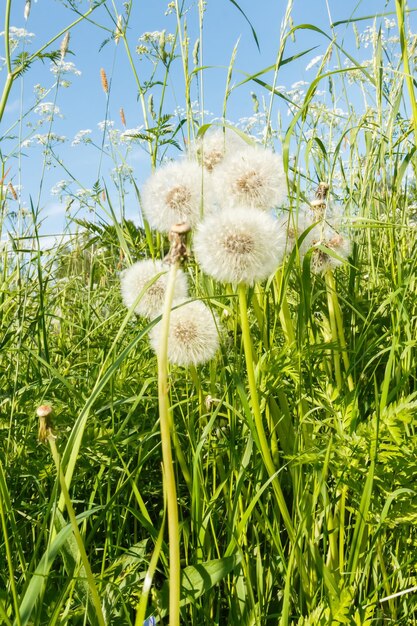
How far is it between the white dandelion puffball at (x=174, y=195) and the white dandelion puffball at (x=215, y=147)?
0.12m

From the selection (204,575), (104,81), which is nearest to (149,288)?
(204,575)

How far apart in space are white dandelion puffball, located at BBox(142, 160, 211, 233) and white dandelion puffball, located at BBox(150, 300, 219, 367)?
8.5 inches

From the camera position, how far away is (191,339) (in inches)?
57.1

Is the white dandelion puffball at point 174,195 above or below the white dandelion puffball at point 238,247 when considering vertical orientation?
above

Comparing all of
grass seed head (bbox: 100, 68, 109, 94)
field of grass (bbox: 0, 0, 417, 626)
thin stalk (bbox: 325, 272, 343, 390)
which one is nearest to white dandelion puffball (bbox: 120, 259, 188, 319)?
field of grass (bbox: 0, 0, 417, 626)

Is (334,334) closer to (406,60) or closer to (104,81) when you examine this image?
(406,60)

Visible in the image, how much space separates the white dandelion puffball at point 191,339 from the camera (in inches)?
56.9

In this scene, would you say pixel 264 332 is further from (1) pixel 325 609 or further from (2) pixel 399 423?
(1) pixel 325 609

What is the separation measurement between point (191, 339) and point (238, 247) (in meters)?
0.26

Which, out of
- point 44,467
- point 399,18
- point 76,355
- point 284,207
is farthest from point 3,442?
point 399,18

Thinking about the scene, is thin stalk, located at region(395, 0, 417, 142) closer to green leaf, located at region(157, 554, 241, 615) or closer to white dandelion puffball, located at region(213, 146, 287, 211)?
white dandelion puffball, located at region(213, 146, 287, 211)

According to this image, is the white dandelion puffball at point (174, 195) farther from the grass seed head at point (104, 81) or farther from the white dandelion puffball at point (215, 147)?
the grass seed head at point (104, 81)

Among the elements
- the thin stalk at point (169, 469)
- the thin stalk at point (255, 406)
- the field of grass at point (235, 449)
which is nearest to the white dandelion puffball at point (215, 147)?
the field of grass at point (235, 449)

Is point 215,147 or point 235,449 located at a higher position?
point 215,147
